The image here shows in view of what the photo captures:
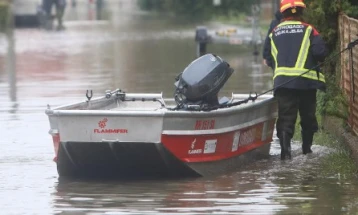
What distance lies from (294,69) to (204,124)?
1.27 metres

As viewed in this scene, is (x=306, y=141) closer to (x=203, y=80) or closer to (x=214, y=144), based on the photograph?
(x=214, y=144)

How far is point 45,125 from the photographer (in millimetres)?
15156

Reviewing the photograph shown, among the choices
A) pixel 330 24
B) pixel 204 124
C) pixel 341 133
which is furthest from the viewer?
Result: pixel 330 24

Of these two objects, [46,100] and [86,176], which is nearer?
[86,176]

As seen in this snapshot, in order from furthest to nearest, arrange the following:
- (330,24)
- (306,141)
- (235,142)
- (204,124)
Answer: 1. (330,24)
2. (306,141)
3. (235,142)
4. (204,124)

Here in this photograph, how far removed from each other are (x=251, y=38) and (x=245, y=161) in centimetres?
1585

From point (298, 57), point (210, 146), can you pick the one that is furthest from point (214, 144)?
point (298, 57)

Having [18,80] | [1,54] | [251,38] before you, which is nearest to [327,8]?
[18,80]

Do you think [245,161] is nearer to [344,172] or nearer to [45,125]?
[344,172]

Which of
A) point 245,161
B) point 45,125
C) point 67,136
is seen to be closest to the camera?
point 67,136

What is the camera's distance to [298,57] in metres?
11.2

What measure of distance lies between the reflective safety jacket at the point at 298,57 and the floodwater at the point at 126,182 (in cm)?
82

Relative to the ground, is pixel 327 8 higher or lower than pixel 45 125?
higher

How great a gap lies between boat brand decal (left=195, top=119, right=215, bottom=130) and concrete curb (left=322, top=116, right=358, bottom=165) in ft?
4.59
